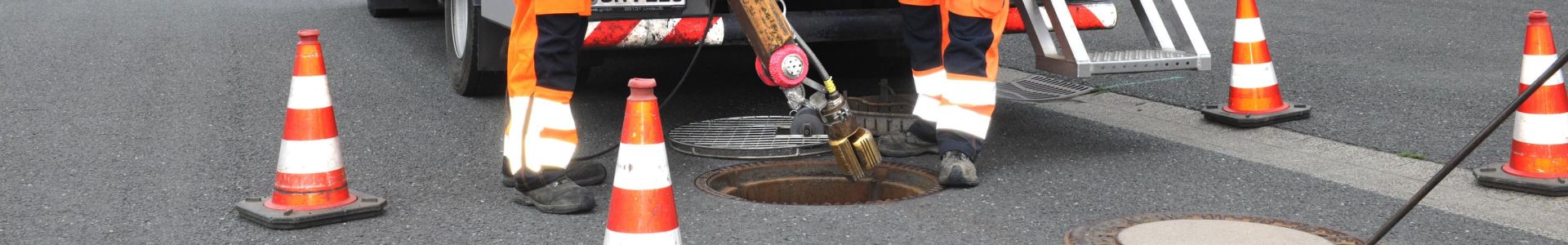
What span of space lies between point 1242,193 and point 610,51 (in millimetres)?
2156

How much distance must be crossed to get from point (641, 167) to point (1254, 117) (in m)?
3.16

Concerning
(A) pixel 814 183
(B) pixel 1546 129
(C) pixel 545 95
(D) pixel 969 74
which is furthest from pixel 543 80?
(B) pixel 1546 129

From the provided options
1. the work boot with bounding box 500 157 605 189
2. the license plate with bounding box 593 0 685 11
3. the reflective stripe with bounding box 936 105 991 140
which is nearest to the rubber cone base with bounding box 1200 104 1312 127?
the reflective stripe with bounding box 936 105 991 140

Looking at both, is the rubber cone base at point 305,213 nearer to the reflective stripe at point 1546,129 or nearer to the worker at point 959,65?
the worker at point 959,65

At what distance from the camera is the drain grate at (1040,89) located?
6289mm

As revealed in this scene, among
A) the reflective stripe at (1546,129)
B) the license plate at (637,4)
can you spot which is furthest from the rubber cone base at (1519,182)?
the license plate at (637,4)

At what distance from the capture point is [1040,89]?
6.55 m

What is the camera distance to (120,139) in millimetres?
5246

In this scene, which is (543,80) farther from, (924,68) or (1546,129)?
(1546,129)

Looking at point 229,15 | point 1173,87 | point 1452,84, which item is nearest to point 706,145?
point 1173,87

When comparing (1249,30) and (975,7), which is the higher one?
(975,7)

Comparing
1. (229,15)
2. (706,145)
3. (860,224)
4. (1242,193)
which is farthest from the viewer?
(229,15)

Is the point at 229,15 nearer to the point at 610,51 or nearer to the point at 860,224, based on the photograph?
the point at 610,51

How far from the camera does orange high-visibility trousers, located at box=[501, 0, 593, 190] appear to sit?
13.1ft
